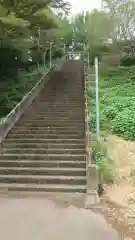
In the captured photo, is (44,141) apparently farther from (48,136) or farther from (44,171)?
(44,171)

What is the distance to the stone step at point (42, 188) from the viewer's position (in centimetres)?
1103

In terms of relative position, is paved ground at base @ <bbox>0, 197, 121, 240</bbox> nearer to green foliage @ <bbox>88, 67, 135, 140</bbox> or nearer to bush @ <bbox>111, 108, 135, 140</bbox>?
bush @ <bbox>111, 108, 135, 140</bbox>

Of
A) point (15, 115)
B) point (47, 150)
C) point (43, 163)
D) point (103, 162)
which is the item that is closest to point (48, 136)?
point (47, 150)

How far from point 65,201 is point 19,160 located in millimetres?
3200

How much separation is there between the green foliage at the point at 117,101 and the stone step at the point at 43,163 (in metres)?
3.40

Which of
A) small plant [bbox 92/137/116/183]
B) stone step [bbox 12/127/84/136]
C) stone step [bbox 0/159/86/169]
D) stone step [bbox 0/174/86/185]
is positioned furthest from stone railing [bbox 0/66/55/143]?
small plant [bbox 92/137/116/183]

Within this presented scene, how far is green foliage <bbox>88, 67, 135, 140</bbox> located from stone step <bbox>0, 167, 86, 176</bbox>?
3786 mm

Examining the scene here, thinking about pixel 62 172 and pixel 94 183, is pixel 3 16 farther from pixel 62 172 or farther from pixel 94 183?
pixel 94 183

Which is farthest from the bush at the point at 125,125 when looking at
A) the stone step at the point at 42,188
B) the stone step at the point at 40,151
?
the stone step at the point at 42,188

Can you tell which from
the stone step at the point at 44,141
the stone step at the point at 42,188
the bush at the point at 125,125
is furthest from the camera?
the bush at the point at 125,125

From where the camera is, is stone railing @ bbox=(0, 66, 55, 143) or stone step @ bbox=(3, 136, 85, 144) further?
stone railing @ bbox=(0, 66, 55, 143)

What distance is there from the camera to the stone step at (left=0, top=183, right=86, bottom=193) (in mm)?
11031

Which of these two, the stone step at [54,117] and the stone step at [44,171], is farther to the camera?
the stone step at [54,117]

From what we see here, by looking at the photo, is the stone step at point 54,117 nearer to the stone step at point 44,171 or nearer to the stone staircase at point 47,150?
the stone staircase at point 47,150
